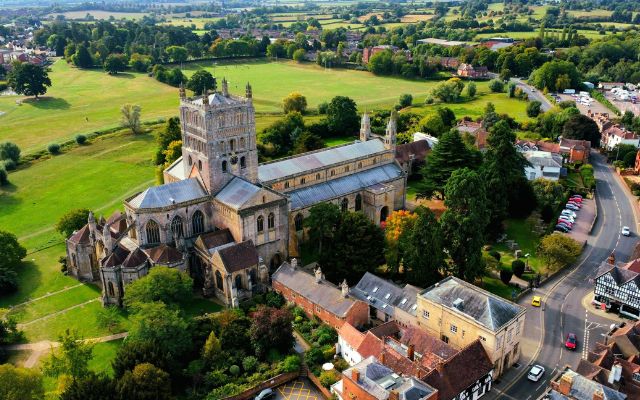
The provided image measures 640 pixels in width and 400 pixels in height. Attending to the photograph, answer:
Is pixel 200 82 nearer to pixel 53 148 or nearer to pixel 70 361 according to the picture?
pixel 53 148

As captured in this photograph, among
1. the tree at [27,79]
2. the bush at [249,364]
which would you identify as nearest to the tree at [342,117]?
the bush at [249,364]

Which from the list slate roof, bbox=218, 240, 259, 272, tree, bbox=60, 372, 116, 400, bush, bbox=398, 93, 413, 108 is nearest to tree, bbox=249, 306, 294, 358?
slate roof, bbox=218, 240, 259, 272

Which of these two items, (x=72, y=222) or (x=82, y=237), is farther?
(x=72, y=222)

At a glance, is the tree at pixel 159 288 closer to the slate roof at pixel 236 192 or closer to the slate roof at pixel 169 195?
the slate roof at pixel 169 195

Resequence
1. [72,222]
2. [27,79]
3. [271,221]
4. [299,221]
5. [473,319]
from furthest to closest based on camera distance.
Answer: [27,79]
[72,222]
[299,221]
[271,221]
[473,319]

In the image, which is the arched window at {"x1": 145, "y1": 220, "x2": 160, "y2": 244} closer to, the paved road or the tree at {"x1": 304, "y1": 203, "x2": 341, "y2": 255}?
the tree at {"x1": 304, "y1": 203, "x2": 341, "y2": 255}

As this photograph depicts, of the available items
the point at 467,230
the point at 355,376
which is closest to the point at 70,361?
the point at 355,376
